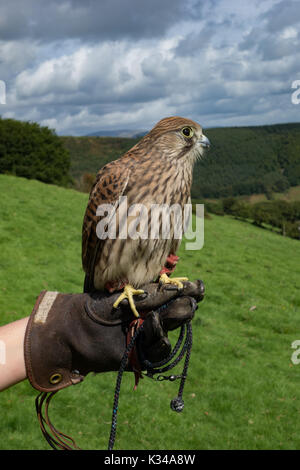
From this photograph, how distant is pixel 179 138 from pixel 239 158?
9256cm

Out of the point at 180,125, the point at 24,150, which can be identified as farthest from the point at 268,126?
the point at 180,125

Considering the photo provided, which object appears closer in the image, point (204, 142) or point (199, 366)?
point (204, 142)

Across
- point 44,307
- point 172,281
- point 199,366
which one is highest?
point 172,281

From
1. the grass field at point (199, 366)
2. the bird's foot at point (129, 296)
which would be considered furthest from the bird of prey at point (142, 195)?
the grass field at point (199, 366)

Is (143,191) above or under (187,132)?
under

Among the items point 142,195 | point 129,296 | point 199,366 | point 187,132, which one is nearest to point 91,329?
point 129,296

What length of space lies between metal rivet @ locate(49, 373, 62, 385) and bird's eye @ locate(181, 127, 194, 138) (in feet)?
6.61

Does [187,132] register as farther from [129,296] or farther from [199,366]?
[199,366]

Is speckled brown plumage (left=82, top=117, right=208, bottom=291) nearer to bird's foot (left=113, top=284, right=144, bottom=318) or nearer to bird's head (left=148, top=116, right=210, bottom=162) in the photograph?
bird's head (left=148, top=116, right=210, bottom=162)

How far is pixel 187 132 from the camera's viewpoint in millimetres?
3193

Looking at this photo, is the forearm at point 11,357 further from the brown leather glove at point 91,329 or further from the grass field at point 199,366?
the grass field at point 199,366

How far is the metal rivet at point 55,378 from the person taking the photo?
8.60 ft

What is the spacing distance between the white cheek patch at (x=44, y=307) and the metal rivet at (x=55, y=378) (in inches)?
14.4
